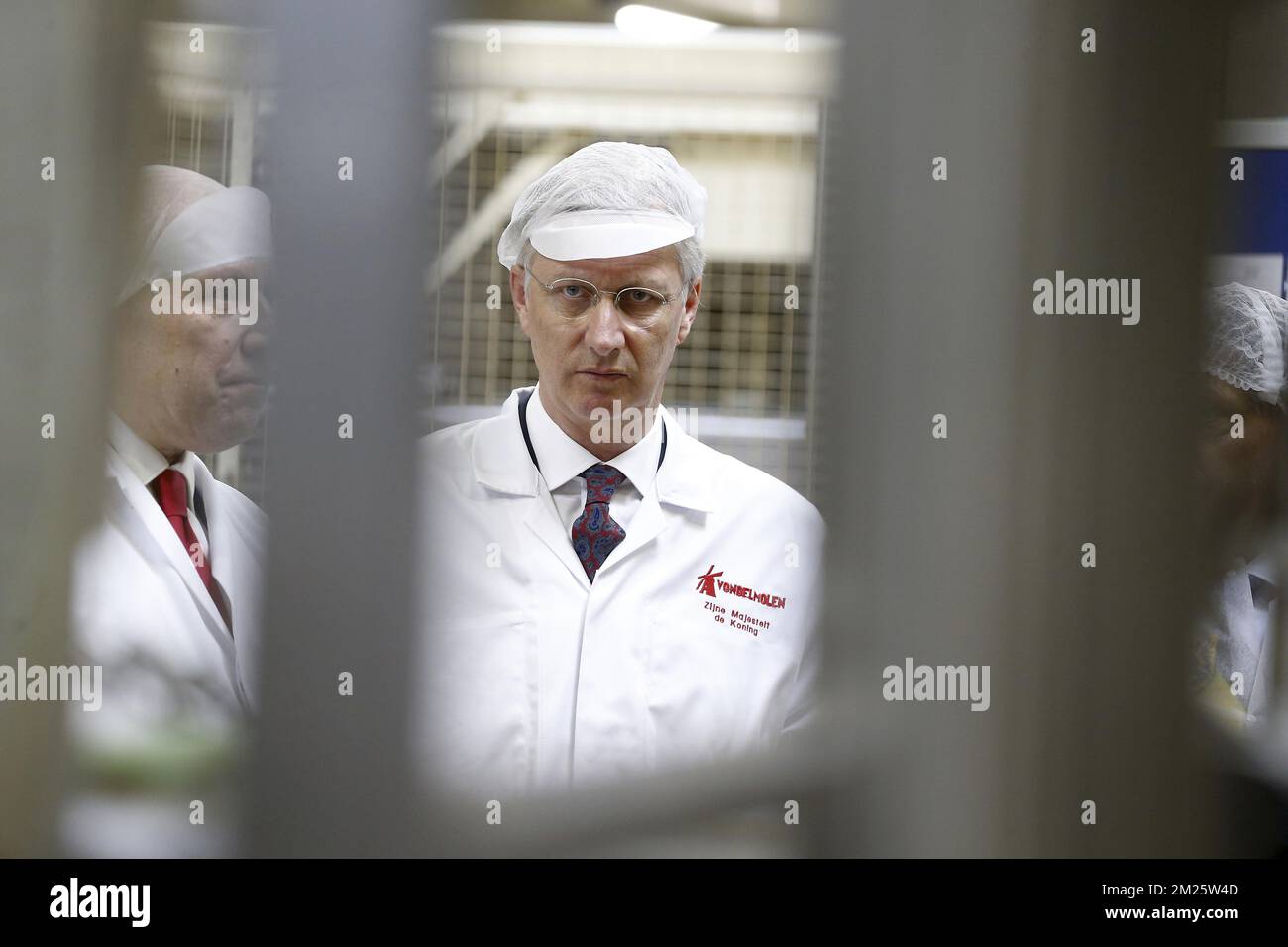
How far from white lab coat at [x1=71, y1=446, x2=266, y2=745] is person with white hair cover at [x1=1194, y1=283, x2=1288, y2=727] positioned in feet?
7.20

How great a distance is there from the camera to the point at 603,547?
2658 millimetres

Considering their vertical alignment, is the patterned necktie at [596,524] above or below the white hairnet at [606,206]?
below

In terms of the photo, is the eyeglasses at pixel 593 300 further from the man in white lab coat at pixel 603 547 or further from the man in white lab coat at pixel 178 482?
the man in white lab coat at pixel 178 482

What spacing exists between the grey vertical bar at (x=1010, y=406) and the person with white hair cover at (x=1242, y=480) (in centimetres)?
6

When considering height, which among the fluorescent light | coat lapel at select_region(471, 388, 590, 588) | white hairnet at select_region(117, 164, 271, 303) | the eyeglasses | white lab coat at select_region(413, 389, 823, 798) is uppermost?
the fluorescent light

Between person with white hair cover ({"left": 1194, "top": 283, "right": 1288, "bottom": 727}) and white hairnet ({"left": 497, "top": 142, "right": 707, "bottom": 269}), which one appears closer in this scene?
white hairnet ({"left": 497, "top": 142, "right": 707, "bottom": 269})

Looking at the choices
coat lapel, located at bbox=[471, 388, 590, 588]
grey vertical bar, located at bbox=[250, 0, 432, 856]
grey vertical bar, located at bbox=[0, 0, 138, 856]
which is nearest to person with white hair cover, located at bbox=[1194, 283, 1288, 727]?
coat lapel, located at bbox=[471, 388, 590, 588]

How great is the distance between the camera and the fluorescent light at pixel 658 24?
2.64 m

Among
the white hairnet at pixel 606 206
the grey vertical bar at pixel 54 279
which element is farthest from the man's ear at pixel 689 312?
the grey vertical bar at pixel 54 279

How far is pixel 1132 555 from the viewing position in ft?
8.93

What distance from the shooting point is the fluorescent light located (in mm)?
2639

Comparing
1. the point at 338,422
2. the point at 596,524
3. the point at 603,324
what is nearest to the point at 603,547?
the point at 596,524

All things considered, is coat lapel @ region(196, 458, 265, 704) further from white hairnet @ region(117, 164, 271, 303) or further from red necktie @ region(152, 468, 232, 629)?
white hairnet @ region(117, 164, 271, 303)
